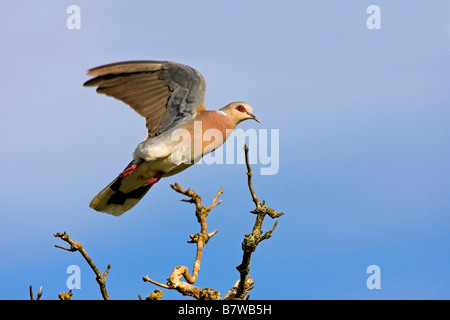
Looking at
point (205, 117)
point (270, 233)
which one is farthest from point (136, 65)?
point (270, 233)

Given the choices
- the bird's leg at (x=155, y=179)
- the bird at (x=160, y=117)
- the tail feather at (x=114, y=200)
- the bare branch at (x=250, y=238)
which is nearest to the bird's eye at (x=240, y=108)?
the bird at (x=160, y=117)

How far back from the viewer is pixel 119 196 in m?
7.37

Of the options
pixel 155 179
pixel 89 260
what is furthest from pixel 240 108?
pixel 89 260

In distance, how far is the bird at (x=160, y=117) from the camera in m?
6.93

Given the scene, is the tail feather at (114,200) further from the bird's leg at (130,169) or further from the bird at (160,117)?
the bird's leg at (130,169)

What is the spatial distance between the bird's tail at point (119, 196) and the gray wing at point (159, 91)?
0.56 m

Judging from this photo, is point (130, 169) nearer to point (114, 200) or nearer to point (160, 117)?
point (114, 200)

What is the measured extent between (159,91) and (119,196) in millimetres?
1228

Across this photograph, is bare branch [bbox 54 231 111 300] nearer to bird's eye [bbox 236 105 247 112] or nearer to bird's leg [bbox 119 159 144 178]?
bird's leg [bbox 119 159 144 178]

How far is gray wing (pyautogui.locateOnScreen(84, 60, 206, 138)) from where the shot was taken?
7.10 metres
